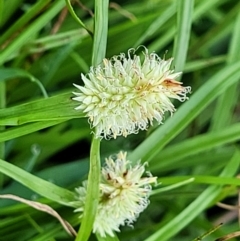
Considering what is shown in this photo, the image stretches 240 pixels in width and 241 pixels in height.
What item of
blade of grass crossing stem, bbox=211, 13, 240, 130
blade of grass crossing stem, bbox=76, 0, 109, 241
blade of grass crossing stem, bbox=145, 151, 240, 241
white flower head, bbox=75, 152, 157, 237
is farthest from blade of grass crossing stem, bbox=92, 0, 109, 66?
blade of grass crossing stem, bbox=211, 13, 240, 130

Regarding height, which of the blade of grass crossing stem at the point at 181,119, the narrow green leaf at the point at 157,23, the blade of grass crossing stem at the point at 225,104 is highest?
the narrow green leaf at the point at 157,23

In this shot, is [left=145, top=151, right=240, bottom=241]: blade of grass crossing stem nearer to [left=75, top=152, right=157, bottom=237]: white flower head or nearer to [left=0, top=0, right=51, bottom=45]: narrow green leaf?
[left=75, top=152, right=157, bottom=237]: white flower head

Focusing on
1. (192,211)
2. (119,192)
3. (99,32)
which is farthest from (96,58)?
(192,211)

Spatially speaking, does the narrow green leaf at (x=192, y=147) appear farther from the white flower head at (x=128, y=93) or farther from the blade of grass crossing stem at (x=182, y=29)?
the white flower head at (x=128, y=93)

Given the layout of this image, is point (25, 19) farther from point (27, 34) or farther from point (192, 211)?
point (192, 211)

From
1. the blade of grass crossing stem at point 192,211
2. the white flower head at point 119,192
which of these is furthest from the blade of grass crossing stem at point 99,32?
the blade of grass crossing stem at point 192,211
